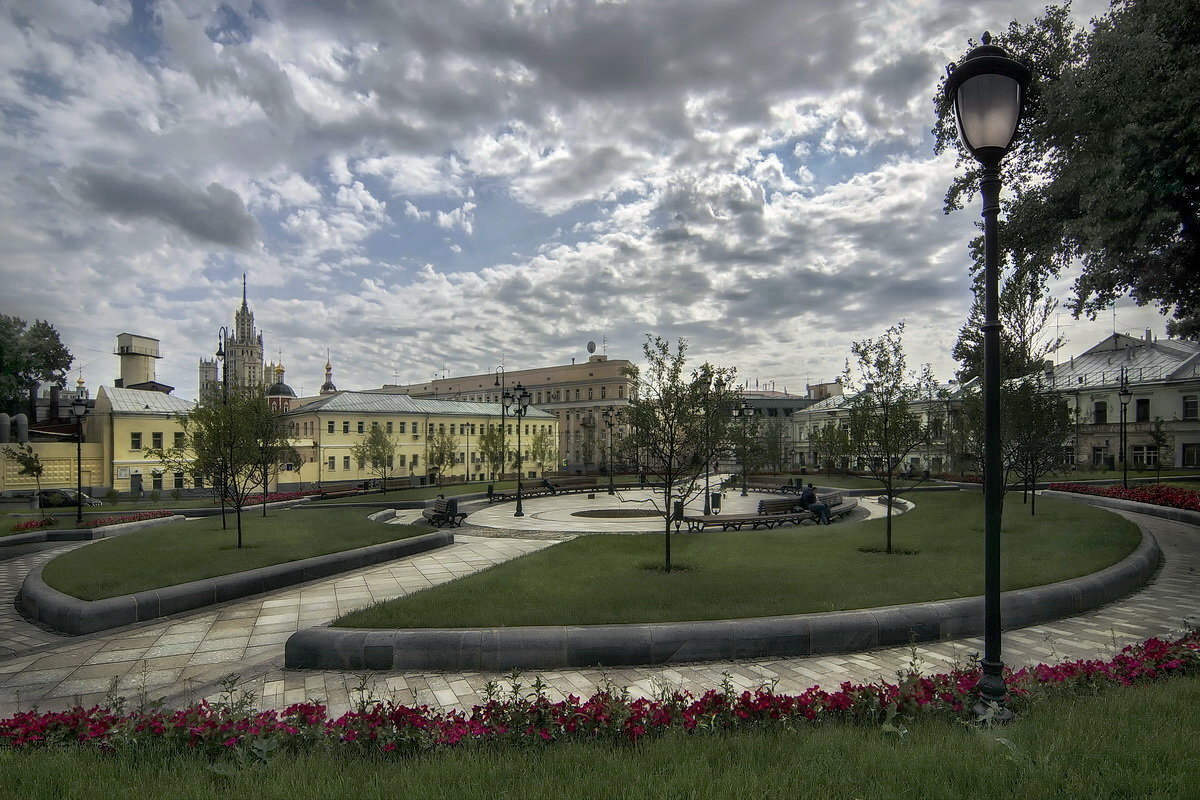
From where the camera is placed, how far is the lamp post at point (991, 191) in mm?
4789

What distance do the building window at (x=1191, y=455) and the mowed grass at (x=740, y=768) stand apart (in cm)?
5495

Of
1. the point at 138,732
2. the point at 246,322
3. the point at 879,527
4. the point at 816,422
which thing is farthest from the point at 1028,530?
the point at 246,322

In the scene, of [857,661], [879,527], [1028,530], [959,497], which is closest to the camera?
Answer: [857,661]

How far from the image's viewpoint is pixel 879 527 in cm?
1708

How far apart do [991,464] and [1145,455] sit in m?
56.2

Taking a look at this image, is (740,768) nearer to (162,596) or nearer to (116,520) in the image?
(162,596)

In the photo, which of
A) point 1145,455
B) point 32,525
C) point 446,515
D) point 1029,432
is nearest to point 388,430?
point 32,525

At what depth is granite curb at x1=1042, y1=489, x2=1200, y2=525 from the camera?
1777 centimetres

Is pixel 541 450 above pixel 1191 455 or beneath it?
beneath

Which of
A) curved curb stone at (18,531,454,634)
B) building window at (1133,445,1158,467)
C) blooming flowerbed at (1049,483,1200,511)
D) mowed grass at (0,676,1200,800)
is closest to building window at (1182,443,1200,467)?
building window at (1133,445,1158,467)

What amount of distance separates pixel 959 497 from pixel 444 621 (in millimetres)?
25447

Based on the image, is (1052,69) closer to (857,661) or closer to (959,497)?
(959,497)

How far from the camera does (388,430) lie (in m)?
56.8

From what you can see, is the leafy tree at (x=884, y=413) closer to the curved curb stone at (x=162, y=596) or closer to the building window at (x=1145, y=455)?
the curved curb stone at (x=162, y=596)
